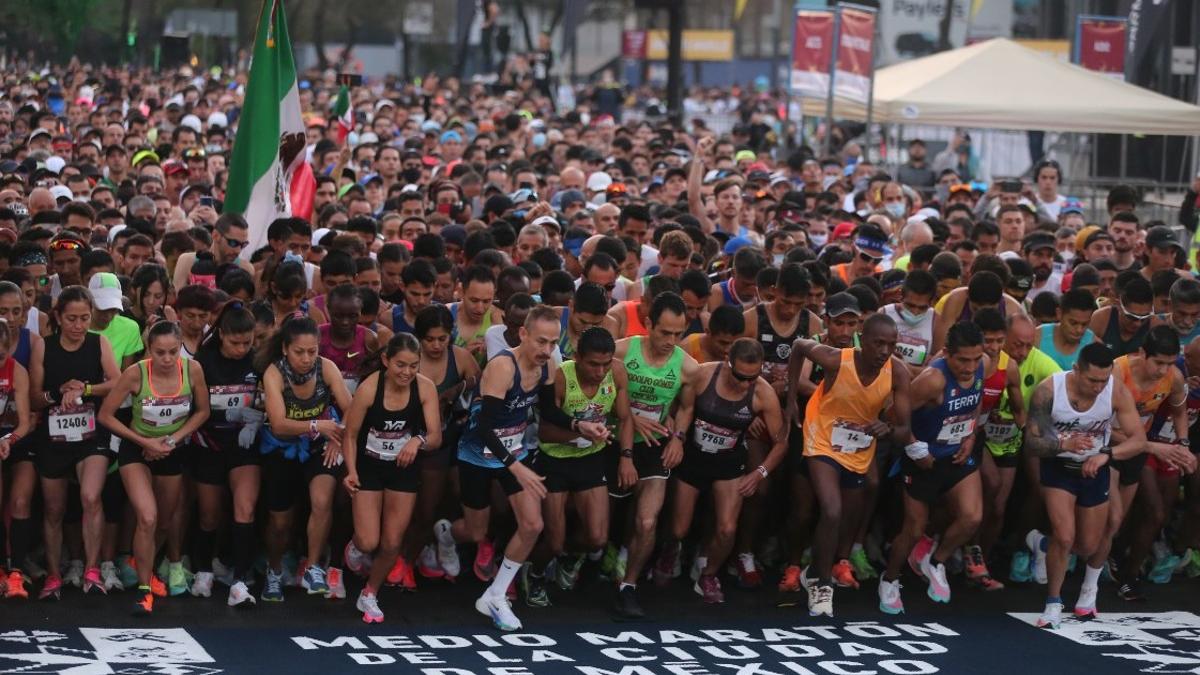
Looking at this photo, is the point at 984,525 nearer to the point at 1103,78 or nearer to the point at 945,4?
the point at 1103,78

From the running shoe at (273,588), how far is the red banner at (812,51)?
1355 centimetres

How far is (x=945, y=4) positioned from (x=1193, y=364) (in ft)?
109

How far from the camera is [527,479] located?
9422 millimetres

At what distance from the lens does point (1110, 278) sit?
1238cm

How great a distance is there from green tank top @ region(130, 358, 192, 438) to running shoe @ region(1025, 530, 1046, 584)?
480cm

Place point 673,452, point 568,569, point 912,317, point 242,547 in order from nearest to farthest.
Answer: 1. point 242,547
2. point 673,452
3. point 568,569
4. point 912,317

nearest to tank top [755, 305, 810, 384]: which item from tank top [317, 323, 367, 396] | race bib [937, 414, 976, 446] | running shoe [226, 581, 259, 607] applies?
race bib [937, 414, 976, 446]

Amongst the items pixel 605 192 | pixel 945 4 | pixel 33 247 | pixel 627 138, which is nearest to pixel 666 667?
pixel 33 247

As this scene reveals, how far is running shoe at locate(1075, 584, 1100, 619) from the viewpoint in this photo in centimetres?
986

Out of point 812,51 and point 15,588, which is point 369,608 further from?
point 812,51

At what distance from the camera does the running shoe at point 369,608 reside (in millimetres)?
9383

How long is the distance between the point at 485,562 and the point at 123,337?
226 centimetres

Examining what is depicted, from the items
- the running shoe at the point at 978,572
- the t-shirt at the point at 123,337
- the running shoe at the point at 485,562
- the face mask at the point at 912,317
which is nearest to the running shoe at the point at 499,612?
the running shoe at the point at 485,562

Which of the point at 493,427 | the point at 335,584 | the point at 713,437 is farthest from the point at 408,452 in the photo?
the point at 713,437
